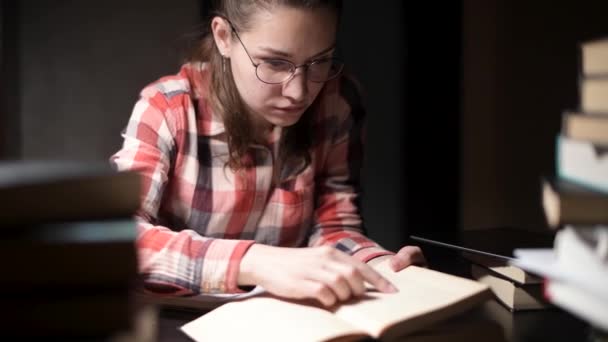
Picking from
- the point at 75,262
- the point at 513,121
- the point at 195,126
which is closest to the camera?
the point at 75,262

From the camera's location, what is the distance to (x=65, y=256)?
1.76ft

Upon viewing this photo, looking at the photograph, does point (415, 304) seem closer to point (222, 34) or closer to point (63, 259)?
point (63, 259)

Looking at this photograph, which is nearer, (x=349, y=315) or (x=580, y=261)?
(x=580, y=261)

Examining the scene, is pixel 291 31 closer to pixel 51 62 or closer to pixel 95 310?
pixel 95 310

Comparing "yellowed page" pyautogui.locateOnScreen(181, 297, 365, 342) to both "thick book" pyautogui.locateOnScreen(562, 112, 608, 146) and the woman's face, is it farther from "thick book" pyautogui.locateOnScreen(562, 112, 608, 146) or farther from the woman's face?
the woman's face

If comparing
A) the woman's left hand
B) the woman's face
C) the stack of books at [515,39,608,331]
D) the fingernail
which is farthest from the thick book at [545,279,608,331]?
the woman's face

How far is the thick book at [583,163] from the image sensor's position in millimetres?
661

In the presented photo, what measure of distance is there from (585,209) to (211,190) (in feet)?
2.71

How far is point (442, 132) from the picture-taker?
2.07 meters

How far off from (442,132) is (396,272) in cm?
112

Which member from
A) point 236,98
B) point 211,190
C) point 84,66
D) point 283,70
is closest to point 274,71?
point 283,70

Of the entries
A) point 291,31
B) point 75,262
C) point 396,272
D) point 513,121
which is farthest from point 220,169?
point 513,121

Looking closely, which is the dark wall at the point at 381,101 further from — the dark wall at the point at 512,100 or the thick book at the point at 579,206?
the thick book at the point at 579,206

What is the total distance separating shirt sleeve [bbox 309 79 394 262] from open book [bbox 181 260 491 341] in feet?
1.76
